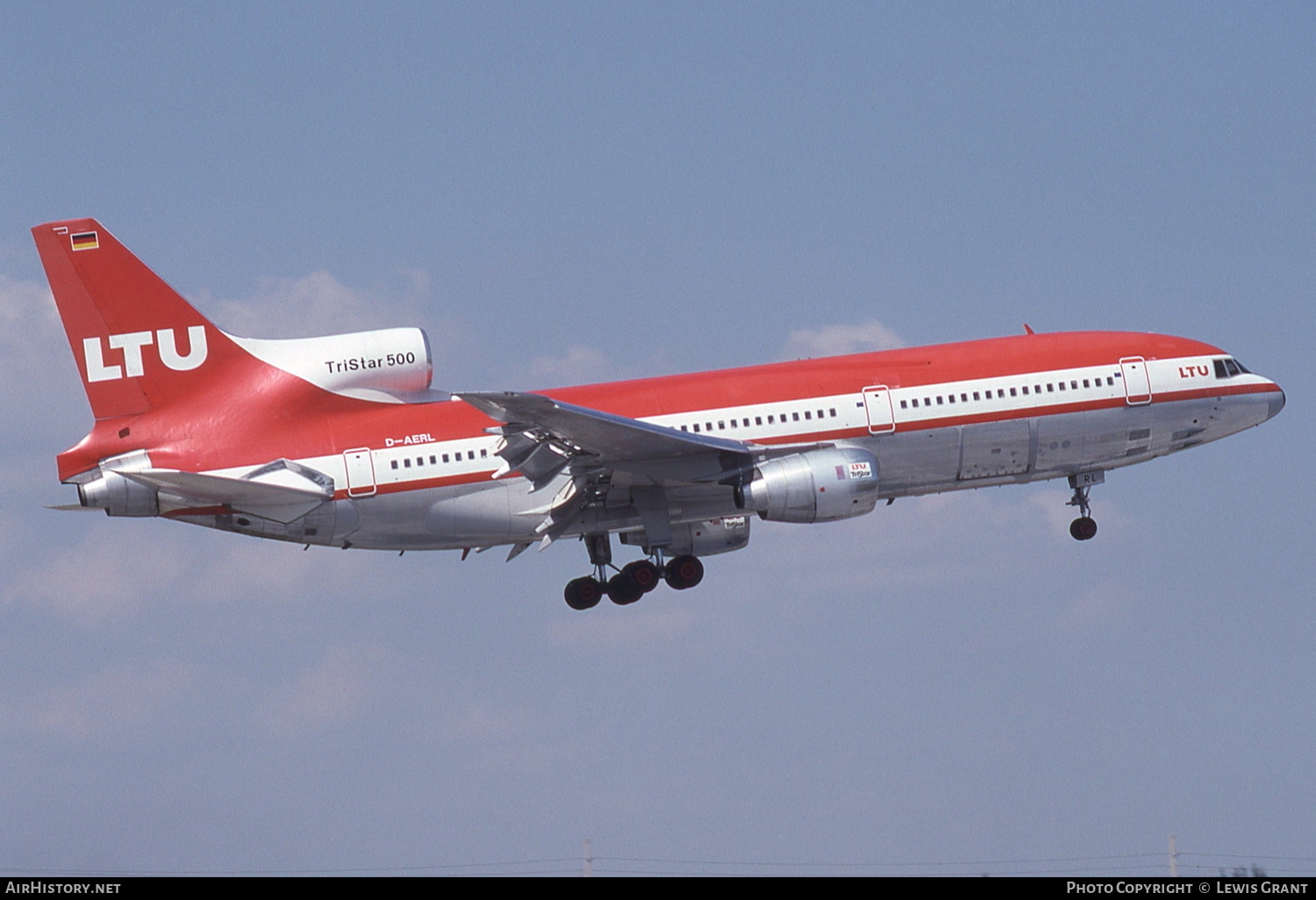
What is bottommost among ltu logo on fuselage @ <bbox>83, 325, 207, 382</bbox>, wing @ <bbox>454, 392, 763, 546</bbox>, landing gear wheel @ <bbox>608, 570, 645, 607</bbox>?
landing gear wheel @ <bbox>608, 570, 645, 607</bbox>

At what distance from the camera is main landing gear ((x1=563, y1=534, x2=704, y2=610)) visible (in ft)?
148

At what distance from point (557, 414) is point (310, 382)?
7.94 meters

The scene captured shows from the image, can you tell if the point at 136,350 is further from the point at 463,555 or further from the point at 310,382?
the point at 463,555

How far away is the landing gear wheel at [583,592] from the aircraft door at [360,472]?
21.0 feet

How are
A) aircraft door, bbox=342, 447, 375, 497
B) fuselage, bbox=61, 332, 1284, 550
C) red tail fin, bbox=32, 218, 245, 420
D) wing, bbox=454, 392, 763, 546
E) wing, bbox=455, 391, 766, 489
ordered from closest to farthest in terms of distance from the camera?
wing, bbox=455, 391, 766, 489, wing, bbox=454, 392, 763, 546, aircraft door, bbox=342, 447, 375, 497, fuselage, bbox=61, 332, 1284, 550, red tail fin, bbox=32, 218, 245, 420

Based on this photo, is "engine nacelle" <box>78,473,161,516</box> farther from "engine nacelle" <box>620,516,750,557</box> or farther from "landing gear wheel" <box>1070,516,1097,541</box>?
"landing gear wheel" <box>1070,516,1097,541</box>

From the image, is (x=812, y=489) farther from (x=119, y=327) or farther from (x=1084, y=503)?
(x=119, y=327)

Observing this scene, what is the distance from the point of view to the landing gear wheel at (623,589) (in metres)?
45.3

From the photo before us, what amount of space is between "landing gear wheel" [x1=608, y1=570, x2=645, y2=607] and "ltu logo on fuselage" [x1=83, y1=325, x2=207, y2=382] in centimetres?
1199

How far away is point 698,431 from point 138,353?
14317mm

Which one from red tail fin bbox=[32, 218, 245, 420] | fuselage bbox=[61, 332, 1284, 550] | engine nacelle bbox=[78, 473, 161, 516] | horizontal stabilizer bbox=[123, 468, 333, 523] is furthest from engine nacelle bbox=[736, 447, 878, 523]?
engine nacelle bbox=[78, 473, 161, 516]
